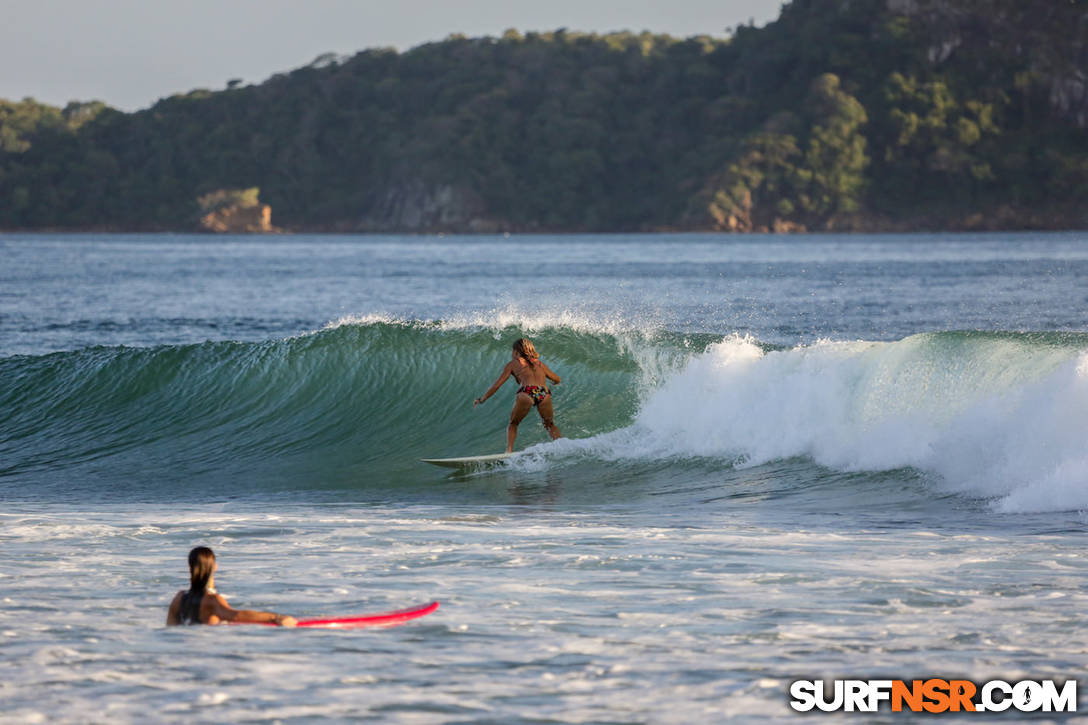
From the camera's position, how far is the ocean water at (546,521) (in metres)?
7.09

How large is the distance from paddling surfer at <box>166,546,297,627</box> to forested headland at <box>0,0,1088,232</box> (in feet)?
482

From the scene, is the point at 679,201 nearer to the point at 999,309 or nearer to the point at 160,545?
the point at 999,309

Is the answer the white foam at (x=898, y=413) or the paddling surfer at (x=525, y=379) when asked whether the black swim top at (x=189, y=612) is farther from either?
the paddling surfer at (x=525, y=379)

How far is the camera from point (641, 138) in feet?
561

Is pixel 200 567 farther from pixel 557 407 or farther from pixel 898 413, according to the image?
pixel 557 407

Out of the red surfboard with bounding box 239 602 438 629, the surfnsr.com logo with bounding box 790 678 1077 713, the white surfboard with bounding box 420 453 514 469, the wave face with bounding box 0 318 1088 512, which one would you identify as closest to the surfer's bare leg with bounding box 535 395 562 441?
the wave face with bounding box 0 318 1088 512

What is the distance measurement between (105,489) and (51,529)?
3535 mm

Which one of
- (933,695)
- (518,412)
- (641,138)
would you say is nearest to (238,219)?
(641,138)

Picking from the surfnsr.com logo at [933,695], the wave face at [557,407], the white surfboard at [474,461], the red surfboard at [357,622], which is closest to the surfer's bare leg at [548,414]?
the wave face at [557,407]

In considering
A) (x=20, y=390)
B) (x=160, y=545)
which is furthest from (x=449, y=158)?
(x=160, y=545)

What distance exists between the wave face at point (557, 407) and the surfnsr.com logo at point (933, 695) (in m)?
5.14

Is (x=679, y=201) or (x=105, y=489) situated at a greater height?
(x=679, y=201)

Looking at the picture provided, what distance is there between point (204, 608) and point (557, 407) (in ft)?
35.3

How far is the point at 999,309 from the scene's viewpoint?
3944cm
